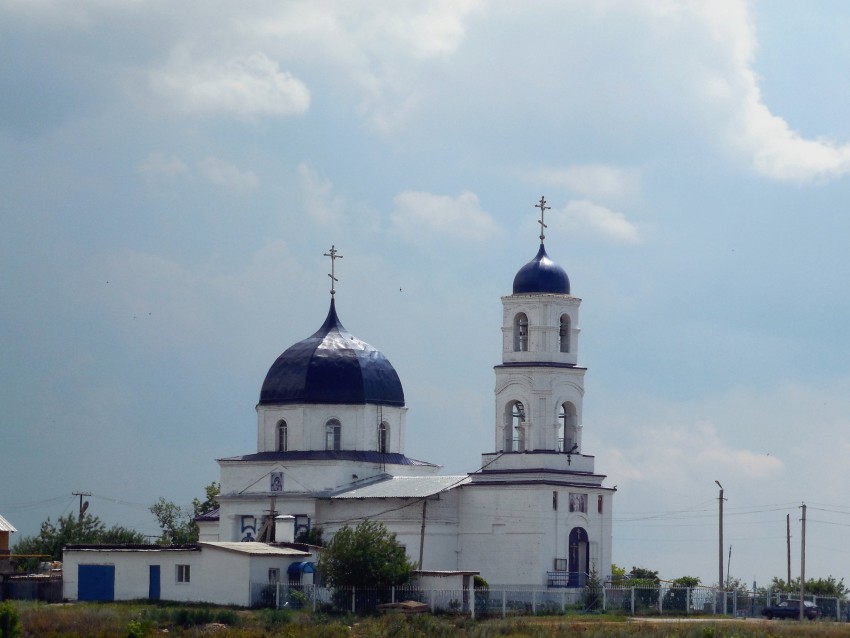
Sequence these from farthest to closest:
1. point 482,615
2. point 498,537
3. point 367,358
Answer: point 367,358 < point 498,537 < point 482,615

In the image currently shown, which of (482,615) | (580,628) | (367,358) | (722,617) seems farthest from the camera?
(367,358)

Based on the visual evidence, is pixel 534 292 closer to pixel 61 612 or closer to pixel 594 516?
pixel 594 516

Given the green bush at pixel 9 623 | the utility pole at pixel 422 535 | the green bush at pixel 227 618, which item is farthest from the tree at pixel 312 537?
the green bush at pixel 9 623

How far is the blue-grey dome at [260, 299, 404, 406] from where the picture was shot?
6550 cm

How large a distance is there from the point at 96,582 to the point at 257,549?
17.2 feet

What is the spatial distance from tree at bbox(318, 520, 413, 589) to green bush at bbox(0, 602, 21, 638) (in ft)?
37.7

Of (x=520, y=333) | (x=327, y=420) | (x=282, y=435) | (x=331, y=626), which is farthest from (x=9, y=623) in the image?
(x=282, y=435)

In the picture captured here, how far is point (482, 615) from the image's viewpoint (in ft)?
171

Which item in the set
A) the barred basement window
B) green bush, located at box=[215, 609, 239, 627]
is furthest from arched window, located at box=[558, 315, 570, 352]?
green bush, located at box=[215, 609, 239, 627]

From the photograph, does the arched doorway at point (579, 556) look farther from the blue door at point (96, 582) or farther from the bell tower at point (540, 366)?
the blue door at point (96, 582)

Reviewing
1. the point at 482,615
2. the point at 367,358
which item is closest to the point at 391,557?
the point at 482,615

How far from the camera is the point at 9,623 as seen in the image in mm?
44406

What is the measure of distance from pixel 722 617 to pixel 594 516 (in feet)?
22.3

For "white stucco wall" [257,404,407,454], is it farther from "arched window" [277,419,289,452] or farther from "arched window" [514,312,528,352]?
"arched window" [514,312,528,352]
